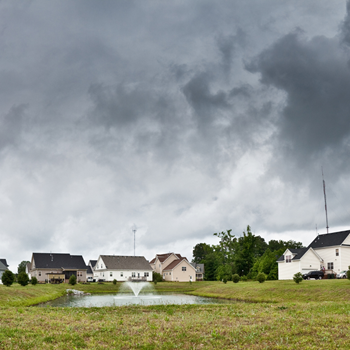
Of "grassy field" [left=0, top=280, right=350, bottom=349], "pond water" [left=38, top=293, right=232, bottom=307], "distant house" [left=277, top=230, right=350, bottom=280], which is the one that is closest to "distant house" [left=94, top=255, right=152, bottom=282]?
"distant house" [left=277, top=230, right=350, bottom=280]

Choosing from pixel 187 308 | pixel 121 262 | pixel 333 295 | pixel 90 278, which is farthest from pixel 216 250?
pixel 187 308

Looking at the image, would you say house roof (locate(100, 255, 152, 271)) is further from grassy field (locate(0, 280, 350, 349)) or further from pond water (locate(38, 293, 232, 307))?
grassy field (locate(0, 280, 350, 349))

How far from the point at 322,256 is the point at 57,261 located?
5704 centimetres

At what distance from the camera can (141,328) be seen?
14.4 m

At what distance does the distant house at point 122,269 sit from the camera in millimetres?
89125

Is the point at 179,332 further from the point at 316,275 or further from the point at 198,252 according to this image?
the point at 198,252

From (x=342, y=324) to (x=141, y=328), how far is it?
7.65 metres

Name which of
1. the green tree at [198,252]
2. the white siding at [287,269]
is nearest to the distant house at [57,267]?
the white siding at [287,269]

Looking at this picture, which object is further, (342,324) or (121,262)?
(121,262)

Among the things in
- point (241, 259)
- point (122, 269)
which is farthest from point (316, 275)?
point (122, 269)

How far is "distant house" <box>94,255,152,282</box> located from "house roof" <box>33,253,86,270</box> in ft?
16.0

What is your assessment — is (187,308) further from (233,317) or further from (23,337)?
(23,337)

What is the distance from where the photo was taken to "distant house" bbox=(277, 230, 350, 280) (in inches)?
2300

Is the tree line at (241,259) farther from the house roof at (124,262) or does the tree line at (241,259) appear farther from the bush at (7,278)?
the bush at (7,278)
